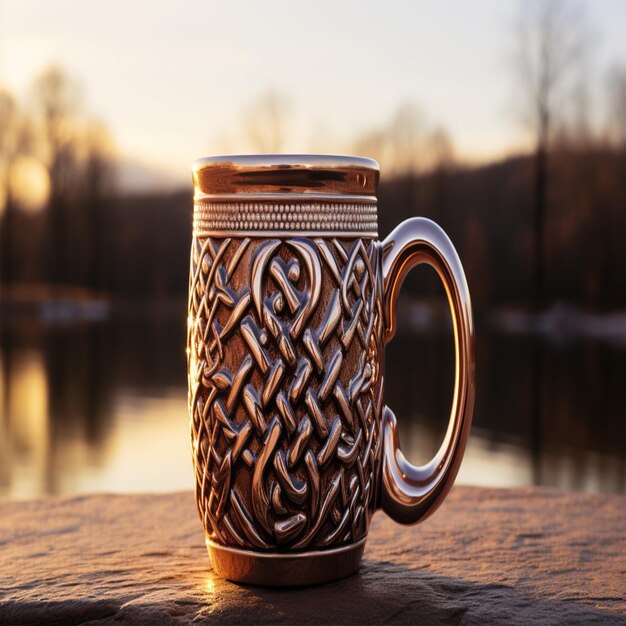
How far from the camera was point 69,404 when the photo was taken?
680 cm

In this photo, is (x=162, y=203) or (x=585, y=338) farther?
(x=162, y=203)

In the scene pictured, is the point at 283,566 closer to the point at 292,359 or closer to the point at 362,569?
the point at 362,569

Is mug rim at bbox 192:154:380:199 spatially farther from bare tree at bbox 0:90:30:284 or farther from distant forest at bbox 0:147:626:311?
bare tree at bbox 0:90:30:284

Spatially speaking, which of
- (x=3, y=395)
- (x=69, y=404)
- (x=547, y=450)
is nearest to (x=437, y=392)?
(x=547, y=450)

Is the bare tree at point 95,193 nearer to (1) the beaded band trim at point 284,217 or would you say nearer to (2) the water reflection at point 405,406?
(2) the water reflection at point 405,406

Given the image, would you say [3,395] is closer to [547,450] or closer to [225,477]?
[547,450]

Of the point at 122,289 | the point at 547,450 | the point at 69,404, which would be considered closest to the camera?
the point at 547,450

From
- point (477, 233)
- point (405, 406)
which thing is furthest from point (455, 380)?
point (477, 233)

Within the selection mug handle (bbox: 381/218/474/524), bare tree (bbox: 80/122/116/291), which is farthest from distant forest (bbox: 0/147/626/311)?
mug handle (bbox: 381/218/474/524)

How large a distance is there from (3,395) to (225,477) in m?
6.50

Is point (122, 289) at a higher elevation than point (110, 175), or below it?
below

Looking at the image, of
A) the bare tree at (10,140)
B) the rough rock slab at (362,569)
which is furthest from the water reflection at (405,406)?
the bare tree at (10,140)

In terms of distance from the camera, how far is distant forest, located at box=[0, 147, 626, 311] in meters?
13.5

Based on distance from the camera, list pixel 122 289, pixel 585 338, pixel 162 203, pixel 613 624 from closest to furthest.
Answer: pixel 613 624
pixel 585 338
pixel 122 289
pixel 162 203
